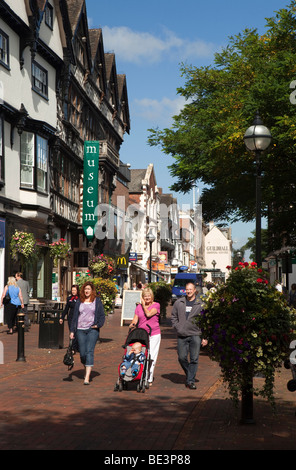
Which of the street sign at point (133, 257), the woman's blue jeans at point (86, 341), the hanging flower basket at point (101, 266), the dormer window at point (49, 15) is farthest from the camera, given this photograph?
the street sign at point (133, 257)

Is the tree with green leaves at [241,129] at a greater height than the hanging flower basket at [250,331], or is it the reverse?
the tree with green leaves at [241,129]

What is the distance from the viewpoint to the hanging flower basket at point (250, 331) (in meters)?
7.62

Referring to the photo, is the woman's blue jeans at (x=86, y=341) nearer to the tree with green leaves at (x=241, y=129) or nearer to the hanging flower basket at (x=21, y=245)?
the tree with green leaves at (x=241, y=129)

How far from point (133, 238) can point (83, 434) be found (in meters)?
59.7

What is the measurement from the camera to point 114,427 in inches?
301

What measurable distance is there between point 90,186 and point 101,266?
177 inches

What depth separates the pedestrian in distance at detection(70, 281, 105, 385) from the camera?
451 inches

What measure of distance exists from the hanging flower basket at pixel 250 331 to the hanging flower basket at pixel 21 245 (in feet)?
56.6

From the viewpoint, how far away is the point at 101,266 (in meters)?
35.3

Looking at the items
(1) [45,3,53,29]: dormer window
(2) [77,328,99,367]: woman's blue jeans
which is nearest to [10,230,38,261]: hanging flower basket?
(1) [45,3,53,29]: dormer window

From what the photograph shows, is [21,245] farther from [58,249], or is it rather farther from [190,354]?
[190,354]

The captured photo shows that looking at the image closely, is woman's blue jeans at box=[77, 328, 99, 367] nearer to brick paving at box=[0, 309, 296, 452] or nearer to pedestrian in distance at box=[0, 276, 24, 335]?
brick paving at box=[0, 309, 296, 452]

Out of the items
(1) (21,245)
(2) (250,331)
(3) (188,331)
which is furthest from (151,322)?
(1) (21,245)

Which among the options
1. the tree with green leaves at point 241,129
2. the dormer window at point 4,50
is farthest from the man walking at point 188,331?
the dormer window at point 4,50
